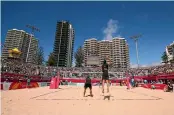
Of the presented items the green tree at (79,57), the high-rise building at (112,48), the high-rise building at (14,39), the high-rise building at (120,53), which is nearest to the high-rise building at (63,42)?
the green tree at (79,57)

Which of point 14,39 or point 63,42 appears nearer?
point 63,42

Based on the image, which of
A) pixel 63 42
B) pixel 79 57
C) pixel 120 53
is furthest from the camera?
pixel 120 53

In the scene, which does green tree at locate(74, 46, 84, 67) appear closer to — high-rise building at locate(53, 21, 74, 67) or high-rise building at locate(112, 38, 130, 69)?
high-rise building at locate(53, 21, 74, 67)

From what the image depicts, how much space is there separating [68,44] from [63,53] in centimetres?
1171

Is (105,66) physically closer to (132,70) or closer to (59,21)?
(132,70)

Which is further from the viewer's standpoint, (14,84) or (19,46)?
(19,46)

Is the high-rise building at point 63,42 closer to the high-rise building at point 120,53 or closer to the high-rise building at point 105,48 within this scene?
the high-rise building at point 105,48

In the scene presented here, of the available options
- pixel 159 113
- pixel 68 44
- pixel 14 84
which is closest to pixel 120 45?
pixel 68 44

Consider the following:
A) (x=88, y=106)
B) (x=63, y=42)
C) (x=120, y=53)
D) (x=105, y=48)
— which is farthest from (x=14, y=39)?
(x=88, y=106)

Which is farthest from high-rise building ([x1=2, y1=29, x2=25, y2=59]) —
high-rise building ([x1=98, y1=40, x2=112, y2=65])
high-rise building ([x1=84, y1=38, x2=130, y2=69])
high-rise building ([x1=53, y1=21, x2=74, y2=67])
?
high-rise building ([x1=98, y1=40, x2=112, y2=65])

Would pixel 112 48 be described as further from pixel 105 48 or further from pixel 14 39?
pixel 14 39

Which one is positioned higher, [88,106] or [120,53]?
[120,53]

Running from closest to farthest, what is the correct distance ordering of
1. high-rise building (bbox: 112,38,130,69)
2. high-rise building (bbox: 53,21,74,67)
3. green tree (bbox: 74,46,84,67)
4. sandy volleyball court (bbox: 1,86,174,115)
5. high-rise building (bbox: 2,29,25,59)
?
sandy volleyball court (bbox: 1,86,174,115) → green tree (bbox: 74,46,84,67) → high-rise building (bbox: 53,21,74,67) → high-rise building (bbox: 2,29,25,59) → high-rise building (bbox: 112,38,130,69)

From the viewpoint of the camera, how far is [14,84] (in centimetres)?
2064
